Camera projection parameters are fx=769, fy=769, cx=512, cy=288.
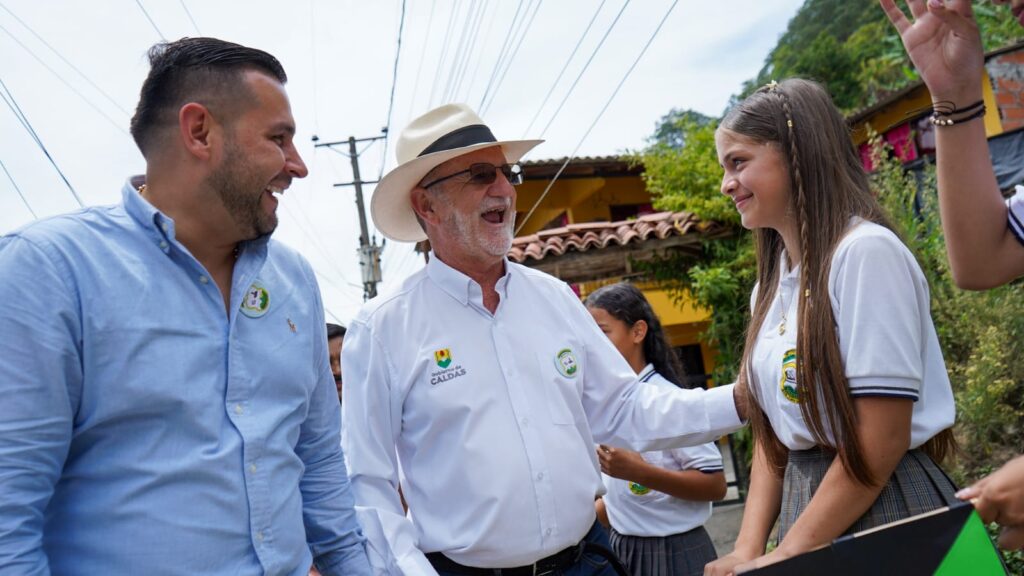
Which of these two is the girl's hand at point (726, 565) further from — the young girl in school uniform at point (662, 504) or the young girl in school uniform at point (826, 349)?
the young girl in school uniform at point (662, 504)

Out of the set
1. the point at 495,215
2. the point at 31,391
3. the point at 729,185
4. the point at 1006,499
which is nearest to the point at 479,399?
the point at 495,215

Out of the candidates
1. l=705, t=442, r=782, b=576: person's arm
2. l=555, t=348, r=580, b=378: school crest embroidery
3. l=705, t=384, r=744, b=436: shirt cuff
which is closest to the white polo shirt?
l=705, t=442, r=782, b=576: person's arm

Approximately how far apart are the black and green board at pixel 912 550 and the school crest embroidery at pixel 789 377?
67cm

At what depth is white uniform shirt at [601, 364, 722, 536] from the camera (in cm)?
376

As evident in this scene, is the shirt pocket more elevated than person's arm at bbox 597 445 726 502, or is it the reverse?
the shirt pocket

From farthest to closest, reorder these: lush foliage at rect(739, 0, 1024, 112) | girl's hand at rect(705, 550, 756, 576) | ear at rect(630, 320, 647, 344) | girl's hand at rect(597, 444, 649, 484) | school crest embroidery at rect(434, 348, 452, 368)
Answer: lush foliage at rect(739, 0, 1024, 112) → ear at rect(630, 320, 647, 344) → girl's hand at rect(597, 444, 649, 484) → school crest embroidery at rect(434, 348, 452, 368) → girl's hand at rect(705, 550, 756, 576)

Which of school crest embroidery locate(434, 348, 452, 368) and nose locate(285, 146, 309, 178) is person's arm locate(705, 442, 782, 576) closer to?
school crest embroidery locate(434, 348, 452, 368)

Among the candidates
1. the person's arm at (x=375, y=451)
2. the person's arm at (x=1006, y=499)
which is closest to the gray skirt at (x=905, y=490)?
the person's arm at (x=1006, y=499)

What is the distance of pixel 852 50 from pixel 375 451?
27.6 meters

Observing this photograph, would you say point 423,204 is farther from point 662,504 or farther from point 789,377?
point 662,504

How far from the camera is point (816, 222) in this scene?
2250 mm

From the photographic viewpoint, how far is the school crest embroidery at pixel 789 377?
2.19 meters

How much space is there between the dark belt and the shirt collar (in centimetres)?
96

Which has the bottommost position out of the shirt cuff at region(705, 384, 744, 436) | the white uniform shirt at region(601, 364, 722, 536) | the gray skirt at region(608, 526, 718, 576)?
the gray skirt at region(608, 526, 718, 576)
